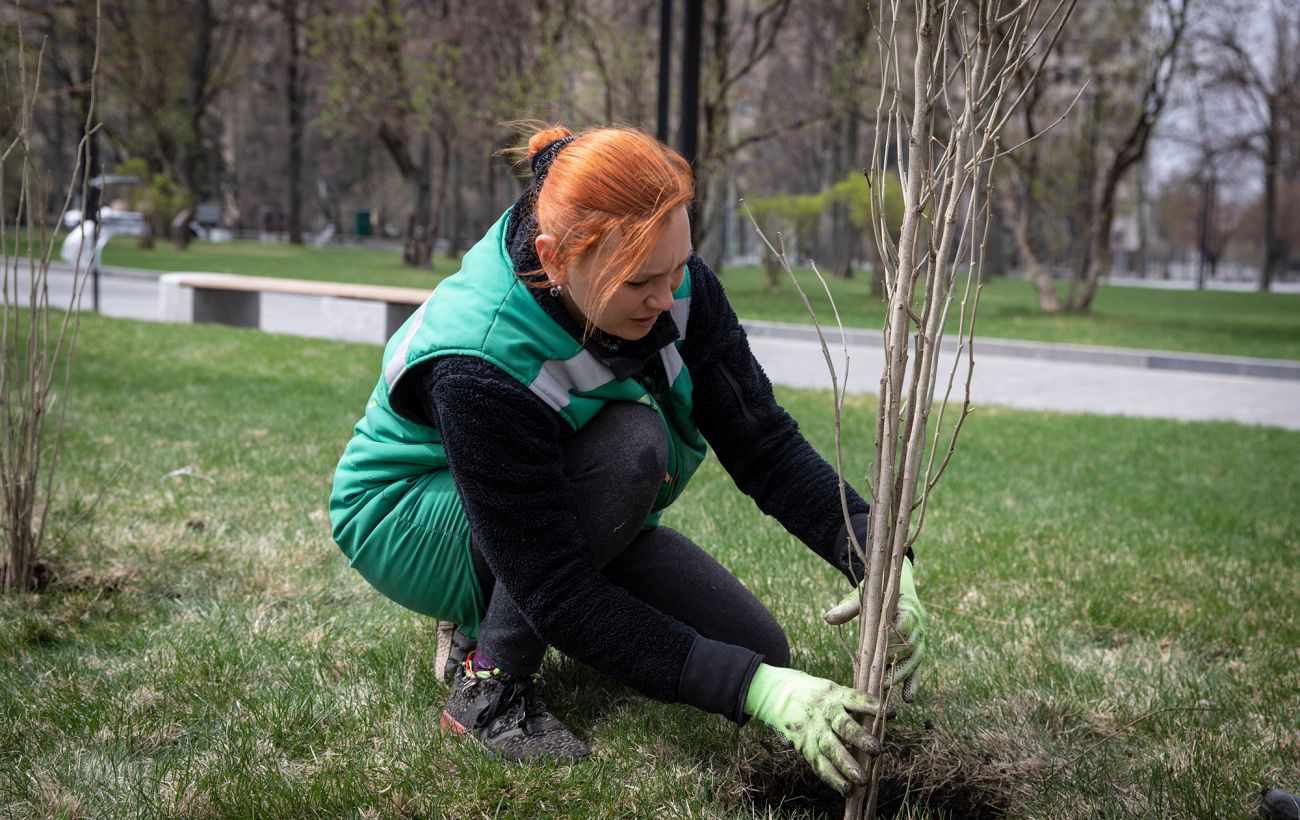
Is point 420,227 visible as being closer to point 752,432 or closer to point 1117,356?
point 1117,356

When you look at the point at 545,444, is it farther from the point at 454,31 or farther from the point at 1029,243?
the point at 454,31

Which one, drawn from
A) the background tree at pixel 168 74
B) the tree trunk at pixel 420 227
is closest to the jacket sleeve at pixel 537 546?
the tree trunk at pixel 420 227

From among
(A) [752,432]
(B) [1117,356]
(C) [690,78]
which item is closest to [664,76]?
(C) [690,78]

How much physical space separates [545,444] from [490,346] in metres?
0.19

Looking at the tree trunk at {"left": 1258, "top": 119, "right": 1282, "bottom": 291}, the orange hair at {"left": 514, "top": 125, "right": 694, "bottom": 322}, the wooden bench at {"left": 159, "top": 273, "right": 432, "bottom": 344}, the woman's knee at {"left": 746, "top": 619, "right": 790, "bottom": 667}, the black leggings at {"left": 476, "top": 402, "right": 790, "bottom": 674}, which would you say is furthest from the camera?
the tree trunk at {"left": 1258, "top": 119, "right": 1282, "bottom": 291}

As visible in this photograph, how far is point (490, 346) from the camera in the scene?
2023 mm

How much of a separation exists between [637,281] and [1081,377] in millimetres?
8924

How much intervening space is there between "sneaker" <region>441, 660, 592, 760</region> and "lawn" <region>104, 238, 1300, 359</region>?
11.4 metres

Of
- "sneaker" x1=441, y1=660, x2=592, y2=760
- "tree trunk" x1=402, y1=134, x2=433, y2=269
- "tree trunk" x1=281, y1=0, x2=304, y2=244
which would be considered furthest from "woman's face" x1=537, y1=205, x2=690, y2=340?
"tree trunk" x1=281, y1=0, x2=304, y2=244

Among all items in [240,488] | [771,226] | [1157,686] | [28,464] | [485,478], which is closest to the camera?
[485,478]

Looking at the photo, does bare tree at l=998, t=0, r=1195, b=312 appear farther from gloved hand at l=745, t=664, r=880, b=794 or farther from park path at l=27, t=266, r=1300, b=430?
gloved hand at l=745, t=664, r=880, b=794

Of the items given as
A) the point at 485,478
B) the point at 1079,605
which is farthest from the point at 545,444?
the point at 1079,605

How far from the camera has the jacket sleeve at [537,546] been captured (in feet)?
6.48

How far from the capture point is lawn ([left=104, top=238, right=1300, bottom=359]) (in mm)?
13461
